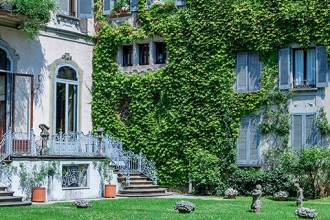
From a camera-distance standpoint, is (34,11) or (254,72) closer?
(34,11)

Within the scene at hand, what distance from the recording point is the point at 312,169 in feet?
75.9

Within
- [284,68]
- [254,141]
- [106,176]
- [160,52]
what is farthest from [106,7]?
[254,141]

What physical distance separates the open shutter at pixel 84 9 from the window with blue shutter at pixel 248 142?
7463 millimetres

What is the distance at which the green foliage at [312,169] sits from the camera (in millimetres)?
22938

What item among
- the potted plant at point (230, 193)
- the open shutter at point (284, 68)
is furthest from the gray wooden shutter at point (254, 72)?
the potted plant at point (230, 193)

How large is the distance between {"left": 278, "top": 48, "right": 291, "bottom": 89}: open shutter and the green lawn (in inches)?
218

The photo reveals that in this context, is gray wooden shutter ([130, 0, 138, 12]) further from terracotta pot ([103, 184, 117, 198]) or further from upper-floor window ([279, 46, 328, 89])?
terracotta pot ([103, 184, 117, 198])

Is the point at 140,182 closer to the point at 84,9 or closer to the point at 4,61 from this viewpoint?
the point at 4,61

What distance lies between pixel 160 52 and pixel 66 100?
4.18 m

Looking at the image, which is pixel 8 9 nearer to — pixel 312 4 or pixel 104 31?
pixel 104 31

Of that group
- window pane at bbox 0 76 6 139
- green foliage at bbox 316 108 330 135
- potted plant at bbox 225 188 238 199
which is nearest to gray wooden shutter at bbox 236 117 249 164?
potted plant at bbox 225 188 238 199

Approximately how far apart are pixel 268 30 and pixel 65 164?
339 inches

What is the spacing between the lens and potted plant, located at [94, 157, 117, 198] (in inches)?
945

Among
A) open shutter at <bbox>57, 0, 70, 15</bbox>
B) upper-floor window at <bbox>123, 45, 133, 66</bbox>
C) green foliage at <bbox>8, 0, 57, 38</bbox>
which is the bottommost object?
upper-floor window at <bbox>123, 45, 133, 66</bbox>
